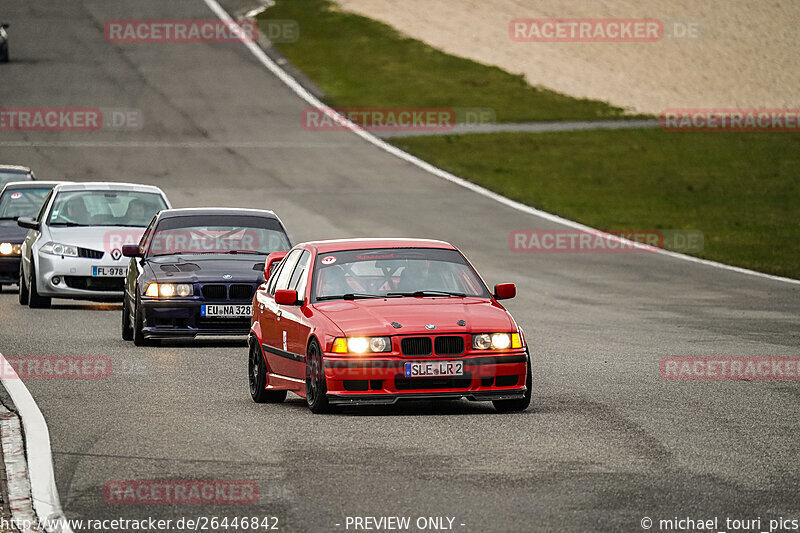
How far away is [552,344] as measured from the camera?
16906 millimetres

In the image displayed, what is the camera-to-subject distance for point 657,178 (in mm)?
43500

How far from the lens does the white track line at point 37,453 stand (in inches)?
299

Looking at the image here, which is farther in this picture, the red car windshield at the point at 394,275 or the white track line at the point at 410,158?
the white track line at the point at 410,158

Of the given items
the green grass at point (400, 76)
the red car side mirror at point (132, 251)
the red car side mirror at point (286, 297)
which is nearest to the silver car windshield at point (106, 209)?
the red car side mirror at point (132, 251)

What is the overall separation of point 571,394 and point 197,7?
187ft

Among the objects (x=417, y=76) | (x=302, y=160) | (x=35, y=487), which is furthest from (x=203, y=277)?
(x=417, y=76)
